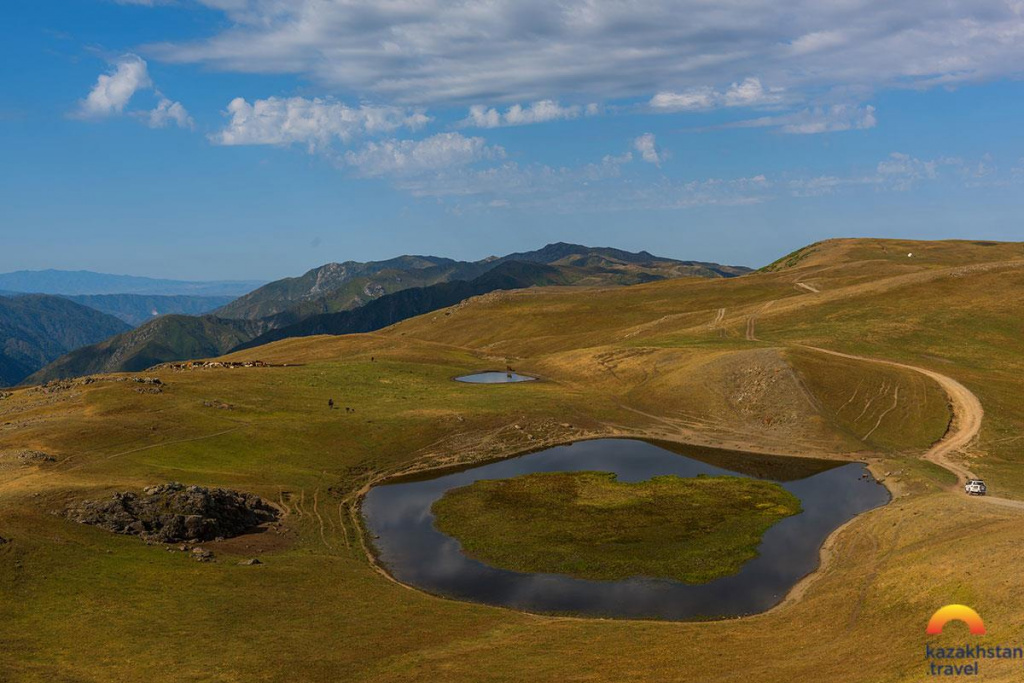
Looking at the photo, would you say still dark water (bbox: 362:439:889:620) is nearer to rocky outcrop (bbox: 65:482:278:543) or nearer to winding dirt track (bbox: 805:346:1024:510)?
winding dirt track (bbox: 805:346:1024:510)

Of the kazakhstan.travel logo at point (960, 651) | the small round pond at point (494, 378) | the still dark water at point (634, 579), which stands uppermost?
the small round pond at point (494, 378)

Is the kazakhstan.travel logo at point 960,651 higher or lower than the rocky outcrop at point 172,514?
lower

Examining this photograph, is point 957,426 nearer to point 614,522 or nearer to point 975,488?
point 975,488

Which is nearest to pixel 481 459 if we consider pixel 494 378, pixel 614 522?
pixel 614 522

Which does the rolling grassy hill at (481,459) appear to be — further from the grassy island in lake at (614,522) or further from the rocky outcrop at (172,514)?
the grassy island in lake at (614,522)

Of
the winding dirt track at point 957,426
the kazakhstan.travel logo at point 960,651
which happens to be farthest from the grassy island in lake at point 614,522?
the winding dirt track at point 957,426

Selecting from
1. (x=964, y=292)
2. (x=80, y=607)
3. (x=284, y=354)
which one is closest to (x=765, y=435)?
→ (x=80, y=607)

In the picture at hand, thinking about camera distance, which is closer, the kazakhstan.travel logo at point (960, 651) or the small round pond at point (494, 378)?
the kazakhstan.travel logo at point (960, 651)
